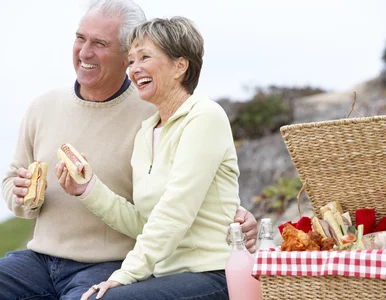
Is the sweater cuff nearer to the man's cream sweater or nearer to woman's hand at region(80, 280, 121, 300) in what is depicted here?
the man's cream sweater

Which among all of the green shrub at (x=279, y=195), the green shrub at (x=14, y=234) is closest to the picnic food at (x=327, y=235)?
the green shrub at (x=279, y=195)

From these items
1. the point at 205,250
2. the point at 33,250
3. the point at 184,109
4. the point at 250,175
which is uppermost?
the point at 184,109

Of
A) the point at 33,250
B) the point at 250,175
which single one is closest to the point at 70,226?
the point at 33,250

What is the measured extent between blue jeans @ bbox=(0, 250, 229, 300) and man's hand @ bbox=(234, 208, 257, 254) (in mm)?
245

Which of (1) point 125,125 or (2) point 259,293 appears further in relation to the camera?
(1) point 125,125

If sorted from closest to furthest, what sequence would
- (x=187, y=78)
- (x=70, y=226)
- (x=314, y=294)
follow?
(x=314, y=294), (x=187, y=78), (x=70, y=226)

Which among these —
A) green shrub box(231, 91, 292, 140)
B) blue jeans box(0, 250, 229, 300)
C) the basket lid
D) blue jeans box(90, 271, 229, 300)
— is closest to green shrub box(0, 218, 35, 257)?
green shrub box(231, 91, 292, 140)

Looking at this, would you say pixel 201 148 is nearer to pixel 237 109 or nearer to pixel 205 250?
pixel 205 250

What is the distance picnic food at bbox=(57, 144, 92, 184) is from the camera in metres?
3.01

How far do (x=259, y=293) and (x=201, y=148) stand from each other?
58 cm

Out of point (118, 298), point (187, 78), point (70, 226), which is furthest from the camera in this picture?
point (70, 226)

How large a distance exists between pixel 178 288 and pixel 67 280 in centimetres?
67

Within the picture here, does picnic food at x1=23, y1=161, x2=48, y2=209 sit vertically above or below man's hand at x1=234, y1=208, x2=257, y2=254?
above

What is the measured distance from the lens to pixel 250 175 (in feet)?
27.6
